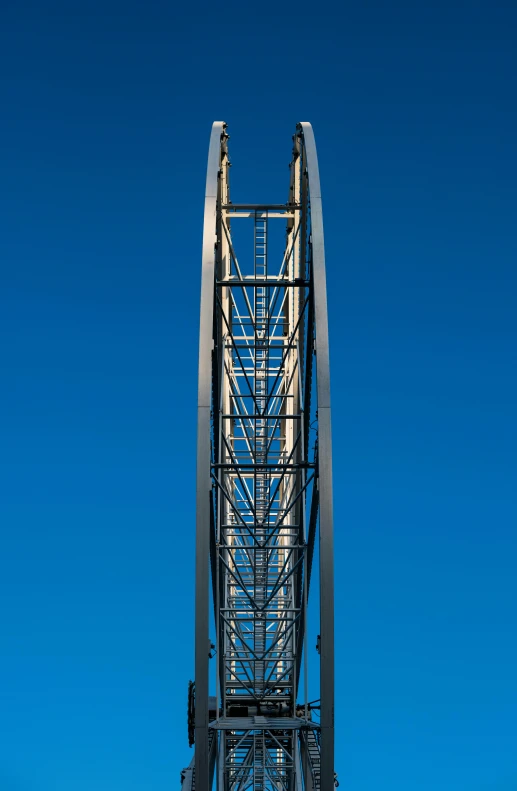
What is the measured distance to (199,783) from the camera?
21531 millimetres

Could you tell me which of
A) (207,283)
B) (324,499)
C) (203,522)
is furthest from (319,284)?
(203,522)

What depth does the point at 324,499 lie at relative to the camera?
21391mm

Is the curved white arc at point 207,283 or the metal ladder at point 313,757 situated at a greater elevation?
the curved white arc at point 207,283

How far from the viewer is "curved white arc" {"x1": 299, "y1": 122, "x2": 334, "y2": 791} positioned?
68.1ft

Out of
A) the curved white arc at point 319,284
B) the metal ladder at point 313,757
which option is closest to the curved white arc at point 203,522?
the curved white arc at point 319,284

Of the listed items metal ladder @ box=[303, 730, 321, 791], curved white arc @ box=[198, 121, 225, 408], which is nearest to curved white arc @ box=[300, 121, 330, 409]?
curved white arc @ box=[198, 121, 225, 408]

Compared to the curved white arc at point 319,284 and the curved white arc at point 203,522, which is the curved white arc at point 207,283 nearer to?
the curved white arc at point 203,522

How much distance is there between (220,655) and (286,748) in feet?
19.5

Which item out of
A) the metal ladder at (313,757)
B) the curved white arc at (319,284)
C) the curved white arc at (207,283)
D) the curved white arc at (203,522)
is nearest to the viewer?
the curved white arc at (203,522)

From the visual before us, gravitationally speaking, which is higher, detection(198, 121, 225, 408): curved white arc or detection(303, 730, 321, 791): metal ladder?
detection(198, 121, 225, 408): curved white arc

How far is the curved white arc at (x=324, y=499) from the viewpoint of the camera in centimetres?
2075

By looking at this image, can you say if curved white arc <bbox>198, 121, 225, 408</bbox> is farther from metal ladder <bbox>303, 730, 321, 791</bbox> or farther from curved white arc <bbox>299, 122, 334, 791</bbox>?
metal ladder <bbox>303, 730, 321, 791</bbox>

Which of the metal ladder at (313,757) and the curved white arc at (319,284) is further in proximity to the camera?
the metal ladder at (313,757)

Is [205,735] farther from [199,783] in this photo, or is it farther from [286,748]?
[286,748]
